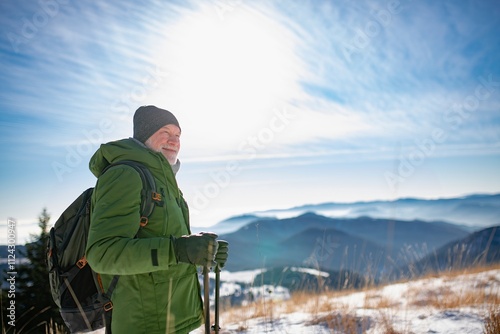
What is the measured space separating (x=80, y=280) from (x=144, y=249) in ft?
1.91

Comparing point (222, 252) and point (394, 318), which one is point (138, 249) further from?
point (394, 318)

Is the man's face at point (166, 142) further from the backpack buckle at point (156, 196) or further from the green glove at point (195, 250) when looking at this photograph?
the green glove at point (195, 250)

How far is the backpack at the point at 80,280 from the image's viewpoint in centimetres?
177

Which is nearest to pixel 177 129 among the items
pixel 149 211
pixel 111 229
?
pixel 149 211

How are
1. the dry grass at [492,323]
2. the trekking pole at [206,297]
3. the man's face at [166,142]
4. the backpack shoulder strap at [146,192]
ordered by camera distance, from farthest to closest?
the dry grass at [492,323]
the man's face at [166,142]
the trekking pole at [206,297]
the backpack shoulder strap at [146,192]

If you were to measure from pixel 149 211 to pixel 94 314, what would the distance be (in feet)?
2.23

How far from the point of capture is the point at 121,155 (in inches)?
71.6

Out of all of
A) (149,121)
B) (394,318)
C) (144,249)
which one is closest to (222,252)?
(144,249)

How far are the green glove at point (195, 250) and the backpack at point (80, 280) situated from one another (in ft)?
0.92

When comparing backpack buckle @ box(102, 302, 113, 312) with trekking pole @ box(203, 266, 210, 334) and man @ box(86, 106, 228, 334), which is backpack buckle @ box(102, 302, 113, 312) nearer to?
man @ box(86, 106, 228, 334)

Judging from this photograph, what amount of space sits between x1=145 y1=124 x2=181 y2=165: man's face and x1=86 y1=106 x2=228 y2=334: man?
0.23m

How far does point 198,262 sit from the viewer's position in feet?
5.25

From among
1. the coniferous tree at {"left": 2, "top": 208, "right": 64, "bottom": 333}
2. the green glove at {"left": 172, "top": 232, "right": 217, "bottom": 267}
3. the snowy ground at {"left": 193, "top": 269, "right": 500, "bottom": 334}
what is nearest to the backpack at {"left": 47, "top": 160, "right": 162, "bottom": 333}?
the green glove at {"left": 172, "top": 232, "right": 217, "bottom": 267}

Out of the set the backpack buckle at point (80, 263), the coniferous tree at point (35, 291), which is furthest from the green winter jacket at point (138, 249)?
the coniferous tree at point (35, 291)
